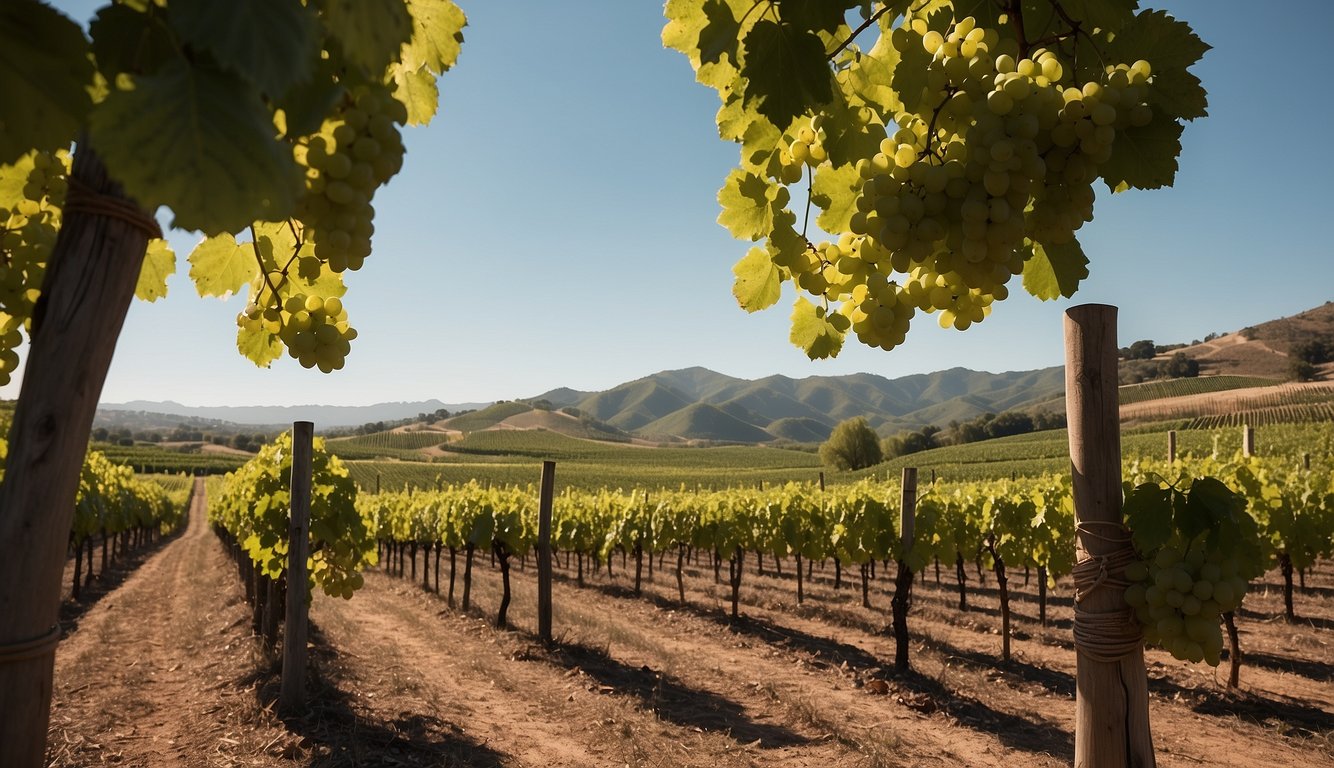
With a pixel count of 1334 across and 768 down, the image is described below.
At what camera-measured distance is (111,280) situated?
0.94m

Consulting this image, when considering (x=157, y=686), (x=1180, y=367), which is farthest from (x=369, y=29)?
(x=1180, y=367)

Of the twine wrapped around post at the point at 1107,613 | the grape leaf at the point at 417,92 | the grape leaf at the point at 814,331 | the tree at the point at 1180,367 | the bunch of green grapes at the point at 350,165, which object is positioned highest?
the tree at the point at 1180,367

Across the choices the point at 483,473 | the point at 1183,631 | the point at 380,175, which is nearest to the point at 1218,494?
the point at 1183,631

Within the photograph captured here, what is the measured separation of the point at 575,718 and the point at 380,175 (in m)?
7.37

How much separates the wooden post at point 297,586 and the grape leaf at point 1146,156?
22.2ft

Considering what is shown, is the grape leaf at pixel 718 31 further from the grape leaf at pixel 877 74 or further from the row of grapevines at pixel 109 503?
the row of grapevines at pixel 109 503

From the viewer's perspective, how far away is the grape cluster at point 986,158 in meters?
1.30

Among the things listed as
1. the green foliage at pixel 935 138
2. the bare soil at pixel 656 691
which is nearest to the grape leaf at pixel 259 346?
the green foliage at pixel 935 138

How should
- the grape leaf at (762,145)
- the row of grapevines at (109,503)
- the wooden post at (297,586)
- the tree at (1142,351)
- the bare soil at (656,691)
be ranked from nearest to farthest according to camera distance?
the grape leaf at (762,145) → the bare soil at (656,691) → the wooden post at (297,586) → the row of grapevines at (109,503) → the tree at (1142,351)

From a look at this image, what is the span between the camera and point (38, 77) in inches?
30.1

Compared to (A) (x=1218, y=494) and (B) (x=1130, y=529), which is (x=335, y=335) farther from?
(A) (x=1218, y=494)

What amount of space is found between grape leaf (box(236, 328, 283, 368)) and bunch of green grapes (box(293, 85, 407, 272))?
1.91 ft

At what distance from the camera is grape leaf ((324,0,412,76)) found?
72 cm

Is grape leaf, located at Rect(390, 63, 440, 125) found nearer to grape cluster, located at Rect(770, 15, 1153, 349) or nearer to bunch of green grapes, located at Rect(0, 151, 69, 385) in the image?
bunch of green grapes, located at Rect(0, 151, 69, 385)
